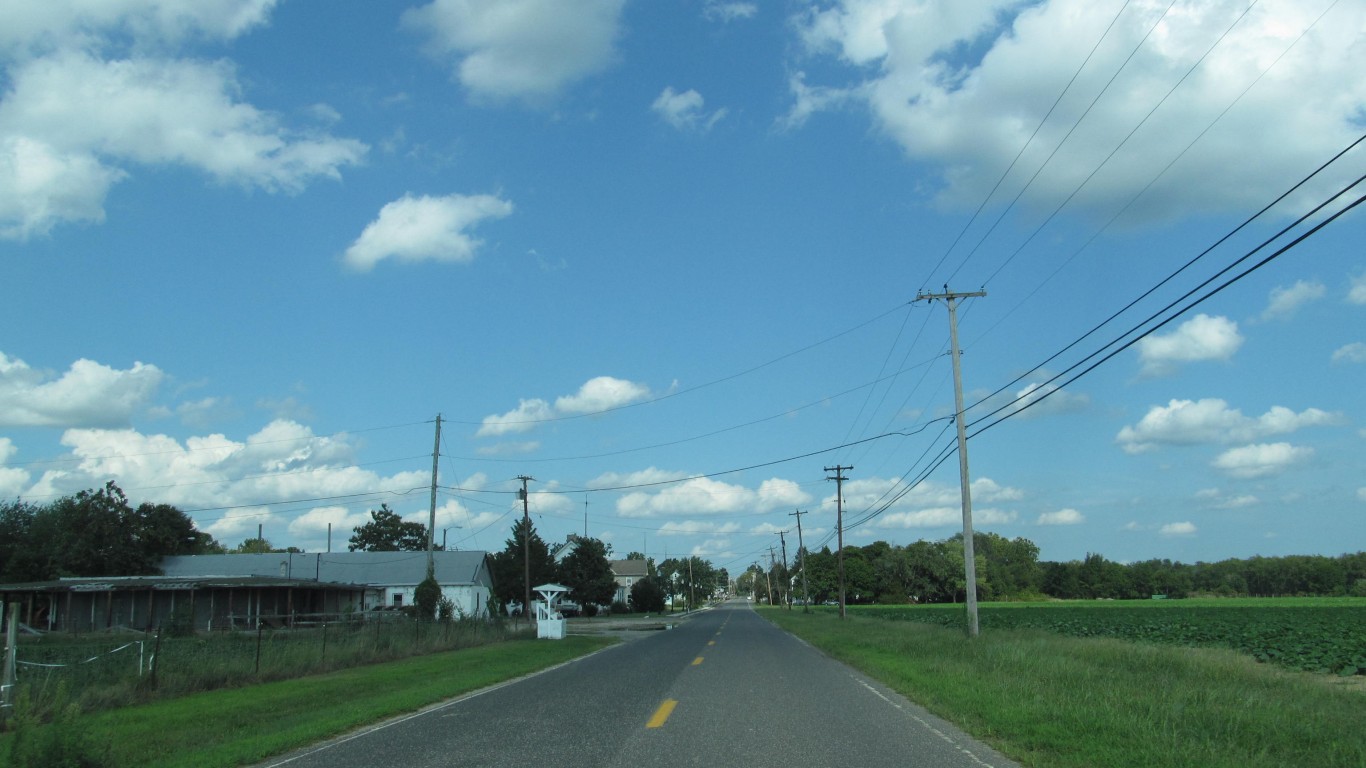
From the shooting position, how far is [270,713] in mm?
13945

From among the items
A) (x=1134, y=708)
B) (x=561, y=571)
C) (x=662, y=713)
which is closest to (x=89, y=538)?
(x=561, y=571)

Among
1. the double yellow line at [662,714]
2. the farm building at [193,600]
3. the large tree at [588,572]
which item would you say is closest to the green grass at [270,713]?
the double yellow line at [662,714]

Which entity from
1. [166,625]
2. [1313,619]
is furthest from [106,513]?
[1313,619]

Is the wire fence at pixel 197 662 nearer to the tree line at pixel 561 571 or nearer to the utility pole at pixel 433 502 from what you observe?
the utility pole at pixel 433 502

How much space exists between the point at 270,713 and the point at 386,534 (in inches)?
3639

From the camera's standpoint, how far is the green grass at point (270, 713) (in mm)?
10305

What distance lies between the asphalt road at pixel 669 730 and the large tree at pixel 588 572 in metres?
66.1

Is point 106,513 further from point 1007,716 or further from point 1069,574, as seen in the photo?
point 1069,574

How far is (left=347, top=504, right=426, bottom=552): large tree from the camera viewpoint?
100688 millimetres

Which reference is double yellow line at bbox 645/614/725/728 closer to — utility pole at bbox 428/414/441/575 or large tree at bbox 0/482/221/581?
utility pole at bbox 428/414/441/575

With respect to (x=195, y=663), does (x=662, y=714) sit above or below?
above

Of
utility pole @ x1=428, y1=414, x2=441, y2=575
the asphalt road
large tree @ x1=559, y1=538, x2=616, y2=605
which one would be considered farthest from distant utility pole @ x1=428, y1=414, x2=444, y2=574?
large tree @ x1=559, y1=538, x2=616, y2=605

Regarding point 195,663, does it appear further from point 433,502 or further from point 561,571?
point 561,571

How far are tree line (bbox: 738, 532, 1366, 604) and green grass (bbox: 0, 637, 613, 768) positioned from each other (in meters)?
96.5
